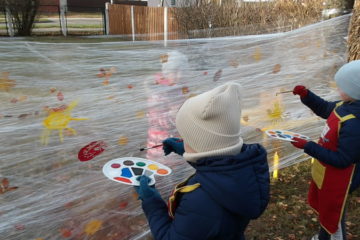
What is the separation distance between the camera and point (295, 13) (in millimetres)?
3604

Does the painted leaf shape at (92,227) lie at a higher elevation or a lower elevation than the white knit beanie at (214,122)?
lower

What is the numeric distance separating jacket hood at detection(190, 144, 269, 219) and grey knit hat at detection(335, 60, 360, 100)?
1038 millimetres

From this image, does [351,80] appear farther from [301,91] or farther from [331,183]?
[331,183]

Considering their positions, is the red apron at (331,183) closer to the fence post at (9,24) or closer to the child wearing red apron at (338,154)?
the child wearing red apron at (338,154)

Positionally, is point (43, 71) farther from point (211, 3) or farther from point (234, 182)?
point (211, 3)

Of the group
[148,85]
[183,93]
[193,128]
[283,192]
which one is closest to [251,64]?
[183,93]

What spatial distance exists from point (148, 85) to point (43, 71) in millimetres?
699

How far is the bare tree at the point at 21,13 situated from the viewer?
15.6 ft

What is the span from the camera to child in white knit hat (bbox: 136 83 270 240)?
108 centimetres

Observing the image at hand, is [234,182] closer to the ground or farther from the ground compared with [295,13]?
closer to the ground

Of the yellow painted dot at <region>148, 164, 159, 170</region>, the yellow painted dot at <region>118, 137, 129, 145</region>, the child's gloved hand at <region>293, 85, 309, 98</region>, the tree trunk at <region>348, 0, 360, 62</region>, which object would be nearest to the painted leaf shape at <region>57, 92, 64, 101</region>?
the yellow painted dot at <region>118, 137, 129, 145</region>

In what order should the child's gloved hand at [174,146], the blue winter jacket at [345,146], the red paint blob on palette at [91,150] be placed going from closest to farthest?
the child's gloved hand at [174,146] < the blue winter jacket at [345,146] < the red paint blob on palette at [91,150]

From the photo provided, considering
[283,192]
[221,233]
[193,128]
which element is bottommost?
[283,192]

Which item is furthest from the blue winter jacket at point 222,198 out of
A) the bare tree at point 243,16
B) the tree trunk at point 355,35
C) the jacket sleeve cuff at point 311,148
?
the tree trunk at point 355,35
